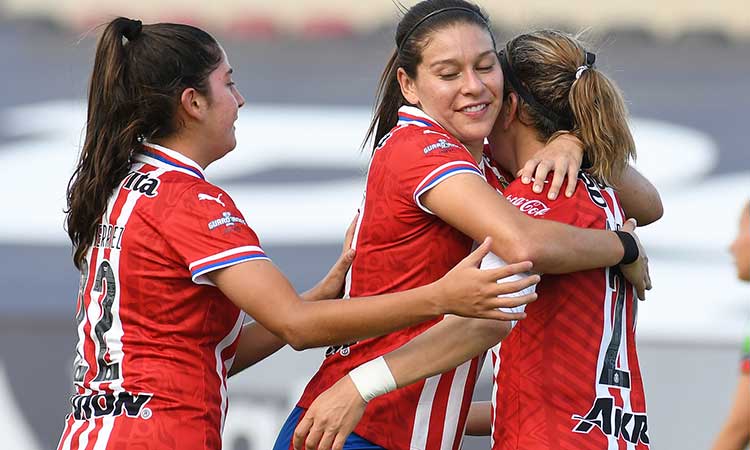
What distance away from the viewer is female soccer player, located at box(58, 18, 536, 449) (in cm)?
240

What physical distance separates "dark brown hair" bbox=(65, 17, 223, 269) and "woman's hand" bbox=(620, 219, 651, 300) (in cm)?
103

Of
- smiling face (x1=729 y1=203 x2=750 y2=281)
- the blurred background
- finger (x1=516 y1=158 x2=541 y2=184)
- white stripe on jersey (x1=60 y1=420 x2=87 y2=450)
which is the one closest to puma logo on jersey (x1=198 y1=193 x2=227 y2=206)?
white stripe on jersey (x1=60 y1=420 x2=87 y2=450)

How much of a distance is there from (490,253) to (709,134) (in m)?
5.43

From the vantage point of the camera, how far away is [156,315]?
2479 millimetres

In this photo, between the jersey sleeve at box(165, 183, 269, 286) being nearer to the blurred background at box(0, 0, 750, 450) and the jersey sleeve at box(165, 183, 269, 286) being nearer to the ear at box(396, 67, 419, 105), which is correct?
the ear at box(396, 67, 419, 105)

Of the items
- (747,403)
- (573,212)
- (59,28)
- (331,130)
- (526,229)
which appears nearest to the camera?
(526,229)

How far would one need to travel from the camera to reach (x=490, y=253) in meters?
2.33

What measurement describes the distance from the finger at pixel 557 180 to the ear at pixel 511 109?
0.26 metres

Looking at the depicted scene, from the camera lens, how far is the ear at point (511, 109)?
269cm

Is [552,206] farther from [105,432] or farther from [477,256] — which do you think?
[105,432]

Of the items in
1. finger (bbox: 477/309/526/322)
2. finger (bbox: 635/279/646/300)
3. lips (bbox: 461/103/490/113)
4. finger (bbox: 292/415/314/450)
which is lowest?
finger (bbox: 292/415/314/450)

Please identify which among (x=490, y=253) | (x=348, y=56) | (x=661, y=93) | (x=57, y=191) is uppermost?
(x=661, y=93)

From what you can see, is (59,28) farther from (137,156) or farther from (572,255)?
(572,255)

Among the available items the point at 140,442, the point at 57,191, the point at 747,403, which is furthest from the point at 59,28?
the point at 140,442
